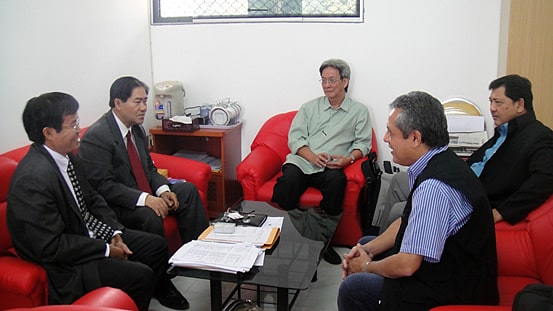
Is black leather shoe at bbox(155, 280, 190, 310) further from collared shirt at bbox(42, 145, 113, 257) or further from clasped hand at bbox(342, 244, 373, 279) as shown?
clasped hand at bbox(342, 244, 373, 279)

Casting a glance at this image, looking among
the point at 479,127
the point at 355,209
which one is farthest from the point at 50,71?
the point at 479,127

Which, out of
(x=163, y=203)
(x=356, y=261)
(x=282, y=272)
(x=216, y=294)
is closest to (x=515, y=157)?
(x=356, y=261)

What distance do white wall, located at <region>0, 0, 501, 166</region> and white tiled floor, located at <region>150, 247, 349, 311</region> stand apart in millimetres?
1344

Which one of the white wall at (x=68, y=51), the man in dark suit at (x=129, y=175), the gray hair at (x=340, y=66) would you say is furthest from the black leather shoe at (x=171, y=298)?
the gray hair at (x=340, y=66)

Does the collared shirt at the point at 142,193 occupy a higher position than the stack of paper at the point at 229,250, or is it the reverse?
the collared shirt at the point at 142,193

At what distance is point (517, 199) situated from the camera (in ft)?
7.87

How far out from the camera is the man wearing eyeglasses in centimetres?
328

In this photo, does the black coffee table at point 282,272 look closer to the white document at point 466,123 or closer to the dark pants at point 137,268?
the dark pants at point 137,268

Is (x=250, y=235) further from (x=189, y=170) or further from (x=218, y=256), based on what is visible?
(x=189, y=170)

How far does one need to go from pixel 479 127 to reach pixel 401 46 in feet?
2.71

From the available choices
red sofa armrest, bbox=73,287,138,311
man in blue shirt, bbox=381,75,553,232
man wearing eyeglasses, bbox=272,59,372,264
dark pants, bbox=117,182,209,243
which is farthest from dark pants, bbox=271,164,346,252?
red sofa armrest, bbox=73,287,138,311

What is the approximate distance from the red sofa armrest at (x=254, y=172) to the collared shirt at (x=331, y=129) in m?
0.16

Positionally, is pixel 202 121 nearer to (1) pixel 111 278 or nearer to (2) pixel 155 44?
(2) pixel 155 44

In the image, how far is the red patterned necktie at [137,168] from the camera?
9.48 feet
